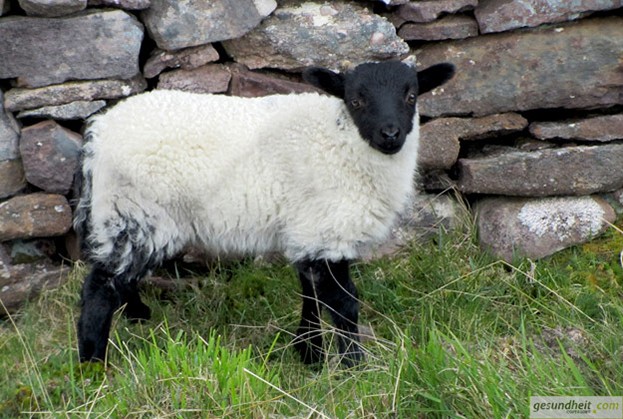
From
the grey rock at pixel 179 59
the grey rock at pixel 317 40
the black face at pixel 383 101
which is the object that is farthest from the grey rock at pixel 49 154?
the black face at pixel 383 101

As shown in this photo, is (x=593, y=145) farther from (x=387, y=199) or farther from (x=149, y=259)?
(x=149, y=259)

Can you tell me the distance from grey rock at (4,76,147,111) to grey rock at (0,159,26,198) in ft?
1.11

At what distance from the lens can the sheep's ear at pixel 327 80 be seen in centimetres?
457

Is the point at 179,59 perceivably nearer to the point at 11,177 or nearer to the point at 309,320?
the point at 11,177

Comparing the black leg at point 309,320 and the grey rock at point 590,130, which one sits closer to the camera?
the black leg at point 309,320

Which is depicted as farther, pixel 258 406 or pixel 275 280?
pixel 275 280

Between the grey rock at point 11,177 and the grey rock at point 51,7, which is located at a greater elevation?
the grey rock at point 51,7

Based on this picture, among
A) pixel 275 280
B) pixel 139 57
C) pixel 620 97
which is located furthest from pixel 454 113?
pixel 139 57

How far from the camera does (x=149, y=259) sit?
4578 mm

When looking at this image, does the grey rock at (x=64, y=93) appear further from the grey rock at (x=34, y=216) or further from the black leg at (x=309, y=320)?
the black leg at (x=309, y=320)

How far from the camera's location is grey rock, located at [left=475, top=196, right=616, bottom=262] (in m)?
5.54

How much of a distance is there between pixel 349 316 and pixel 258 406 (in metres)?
1.26

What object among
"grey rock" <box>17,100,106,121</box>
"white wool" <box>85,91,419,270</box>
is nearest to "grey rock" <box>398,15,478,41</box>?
"white wool" <box>85,91,419,270</box>

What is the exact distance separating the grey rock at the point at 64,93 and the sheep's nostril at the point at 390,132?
179 cm
